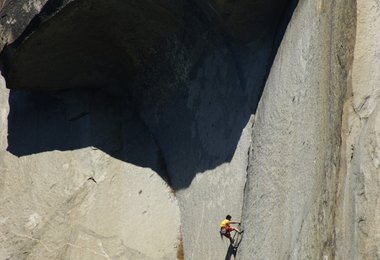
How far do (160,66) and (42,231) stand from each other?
814 mm

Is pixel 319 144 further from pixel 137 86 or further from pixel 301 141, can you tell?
pixel 137 86

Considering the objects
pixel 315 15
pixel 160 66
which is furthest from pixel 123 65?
pixel 315 15

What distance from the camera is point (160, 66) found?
13.7 ft

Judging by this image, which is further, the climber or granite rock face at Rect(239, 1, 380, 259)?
the climber

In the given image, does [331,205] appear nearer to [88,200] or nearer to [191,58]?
[191,58]

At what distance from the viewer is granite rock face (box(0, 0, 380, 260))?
2945mm

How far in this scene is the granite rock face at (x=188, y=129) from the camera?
2.95 m

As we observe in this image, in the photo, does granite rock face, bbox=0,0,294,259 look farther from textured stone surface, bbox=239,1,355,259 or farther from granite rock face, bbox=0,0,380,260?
textured stone surface, bbox=239,1,355,259

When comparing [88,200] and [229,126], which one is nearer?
[229,126]

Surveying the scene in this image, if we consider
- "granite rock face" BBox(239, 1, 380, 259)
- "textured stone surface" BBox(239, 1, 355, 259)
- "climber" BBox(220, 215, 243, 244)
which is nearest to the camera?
"granite rock face" BBox(239, 1, 380, 259)

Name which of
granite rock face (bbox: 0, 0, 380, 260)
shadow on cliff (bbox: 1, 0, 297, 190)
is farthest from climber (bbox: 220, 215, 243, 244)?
shadow on cliff (bbox: 1, 0, 297, 190)

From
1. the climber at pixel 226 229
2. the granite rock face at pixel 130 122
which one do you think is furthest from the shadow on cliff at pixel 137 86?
the climber at pixel 226 229

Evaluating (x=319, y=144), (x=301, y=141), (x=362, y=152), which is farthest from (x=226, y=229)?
(x=362, y=152)

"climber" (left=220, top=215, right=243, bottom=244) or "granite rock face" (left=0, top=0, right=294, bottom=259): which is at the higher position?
"granite rock face" (left=0, top=0, right=294, bottom=259)
